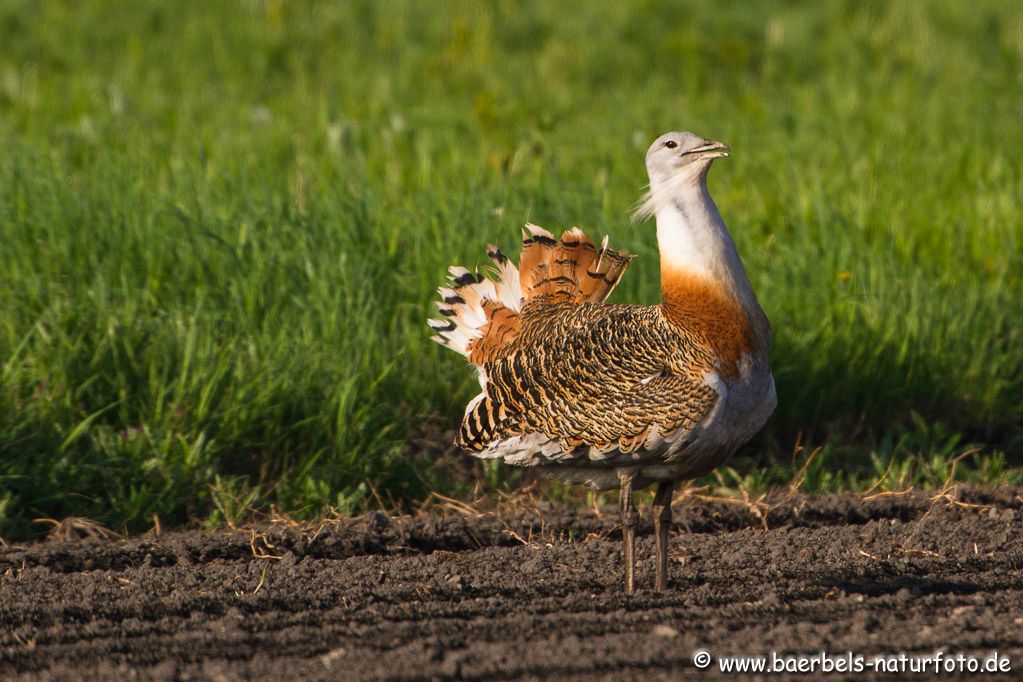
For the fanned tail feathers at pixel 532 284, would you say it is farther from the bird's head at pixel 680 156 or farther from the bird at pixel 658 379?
the bird's head at pixel 680 156

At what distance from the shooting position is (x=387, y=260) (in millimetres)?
5777

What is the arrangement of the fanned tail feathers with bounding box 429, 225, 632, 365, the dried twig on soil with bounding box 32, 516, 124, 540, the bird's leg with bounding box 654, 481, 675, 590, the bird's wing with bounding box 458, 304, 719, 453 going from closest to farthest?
the bird's wing with bounding box 458, 304, 719, 453
the bird's leg with bounding box 654, 481, 675, 590
the dried twig on soil with bounding box 32, 516, 124, 540
the fanned tail feathers with bounding box 429, 225, 632, 365

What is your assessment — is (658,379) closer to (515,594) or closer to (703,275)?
(703,275)

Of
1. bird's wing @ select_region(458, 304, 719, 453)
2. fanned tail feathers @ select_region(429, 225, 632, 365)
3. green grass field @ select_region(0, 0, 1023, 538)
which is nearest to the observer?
bird's wing @ select_region(458, 304, 719, 453)

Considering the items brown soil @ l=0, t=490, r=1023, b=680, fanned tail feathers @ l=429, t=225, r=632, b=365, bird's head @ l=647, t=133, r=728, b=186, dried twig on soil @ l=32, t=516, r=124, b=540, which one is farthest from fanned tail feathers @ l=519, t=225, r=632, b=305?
dried twig on soil @ l=32, t=516, r=124, b=540

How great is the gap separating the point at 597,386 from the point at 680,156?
70 cm

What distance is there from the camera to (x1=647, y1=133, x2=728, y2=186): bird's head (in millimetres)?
4070

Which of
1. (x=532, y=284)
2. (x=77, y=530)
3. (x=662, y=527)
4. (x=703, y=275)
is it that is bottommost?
(x=77, y=530)

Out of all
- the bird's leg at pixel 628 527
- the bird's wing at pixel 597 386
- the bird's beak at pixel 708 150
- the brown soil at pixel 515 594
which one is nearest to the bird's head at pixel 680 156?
the bird's beak at pixel 708 150

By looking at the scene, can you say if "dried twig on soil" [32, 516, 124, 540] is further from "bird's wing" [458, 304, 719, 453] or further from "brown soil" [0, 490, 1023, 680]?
"bird's wing" [458, 304, 719, 453]

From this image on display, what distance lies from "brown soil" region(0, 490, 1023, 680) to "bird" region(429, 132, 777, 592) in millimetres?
309

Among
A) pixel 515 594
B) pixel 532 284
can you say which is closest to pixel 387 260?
pixel 532 284

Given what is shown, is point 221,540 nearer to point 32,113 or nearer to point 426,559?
point 426,559

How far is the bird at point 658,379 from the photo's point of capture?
3.87m
